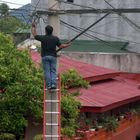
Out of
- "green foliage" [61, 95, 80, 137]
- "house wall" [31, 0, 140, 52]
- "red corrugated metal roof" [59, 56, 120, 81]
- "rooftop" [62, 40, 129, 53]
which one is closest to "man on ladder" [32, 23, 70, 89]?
"green foliage" [61, 95, 80, 137]

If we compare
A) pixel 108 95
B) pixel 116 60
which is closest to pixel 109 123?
pixel 108 95

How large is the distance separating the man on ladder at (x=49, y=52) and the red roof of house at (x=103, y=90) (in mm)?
5883

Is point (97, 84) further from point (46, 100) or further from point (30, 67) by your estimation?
point (46, 100)

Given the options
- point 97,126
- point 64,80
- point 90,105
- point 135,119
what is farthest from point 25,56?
point 135,119

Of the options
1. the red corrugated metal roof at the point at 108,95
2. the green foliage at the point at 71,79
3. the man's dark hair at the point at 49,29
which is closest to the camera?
the man's dark hair at the point at 49,29

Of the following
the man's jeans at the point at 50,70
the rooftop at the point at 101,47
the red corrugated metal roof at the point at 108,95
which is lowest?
the red corrugated metal roof at the point at 108,95

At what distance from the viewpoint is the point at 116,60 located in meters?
28.2

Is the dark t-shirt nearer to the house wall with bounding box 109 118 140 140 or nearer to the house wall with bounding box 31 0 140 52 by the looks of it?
the house wall with bounding box 109 118 140 140

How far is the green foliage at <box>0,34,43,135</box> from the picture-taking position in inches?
464

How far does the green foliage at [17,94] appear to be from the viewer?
11781 millimetres

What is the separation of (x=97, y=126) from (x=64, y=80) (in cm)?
496

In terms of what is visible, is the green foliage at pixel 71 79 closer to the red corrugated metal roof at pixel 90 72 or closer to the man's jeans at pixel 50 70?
the man's jeans at pixel 50 70

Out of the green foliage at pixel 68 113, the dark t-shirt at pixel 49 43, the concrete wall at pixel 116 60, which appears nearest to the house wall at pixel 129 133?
the concrete wall at pixel 116 60

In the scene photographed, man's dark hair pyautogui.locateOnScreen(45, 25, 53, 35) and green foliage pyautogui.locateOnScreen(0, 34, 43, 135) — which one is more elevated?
man's dark hair pyautogui.locateOnScreen(45, 25, 53, 35)
